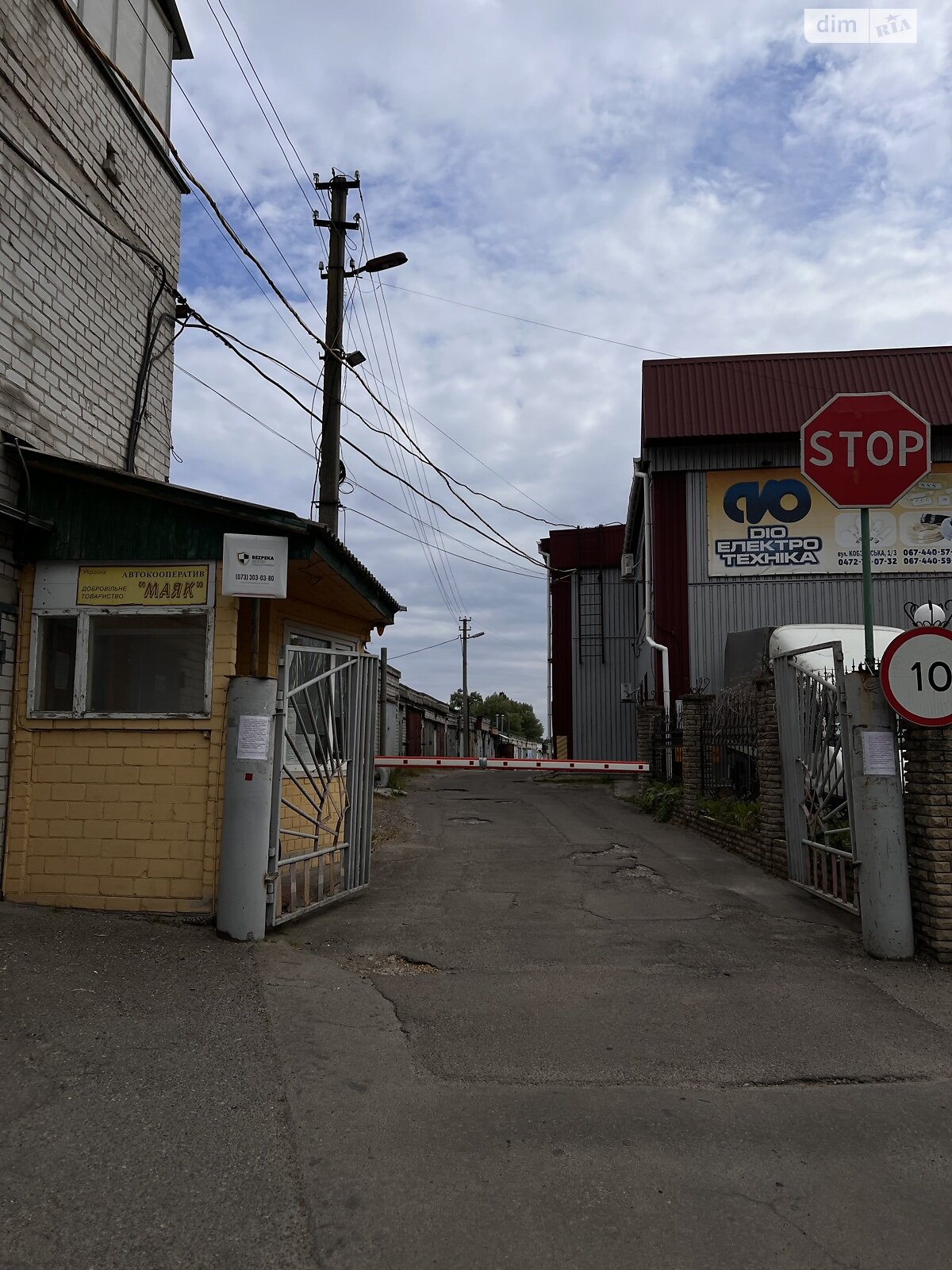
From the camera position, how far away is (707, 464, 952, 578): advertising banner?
69.2ft

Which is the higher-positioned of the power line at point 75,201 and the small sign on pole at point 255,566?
the power line at point 75,201

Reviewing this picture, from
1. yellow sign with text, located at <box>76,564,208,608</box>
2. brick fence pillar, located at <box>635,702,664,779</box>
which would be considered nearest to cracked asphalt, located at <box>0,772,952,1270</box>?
yellow sign with text, located at <box>76,564,208,608</box>

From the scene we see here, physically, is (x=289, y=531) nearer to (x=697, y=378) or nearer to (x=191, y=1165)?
(x=191, y=1165)

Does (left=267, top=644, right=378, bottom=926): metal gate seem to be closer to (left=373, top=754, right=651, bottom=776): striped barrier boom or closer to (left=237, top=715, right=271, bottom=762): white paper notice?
(left=237, top=715, right=271, bottom=762): white paper notice

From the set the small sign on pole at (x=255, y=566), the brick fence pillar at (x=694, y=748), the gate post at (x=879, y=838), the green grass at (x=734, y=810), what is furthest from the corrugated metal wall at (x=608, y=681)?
the small sign on pole at (x=255, y=566)

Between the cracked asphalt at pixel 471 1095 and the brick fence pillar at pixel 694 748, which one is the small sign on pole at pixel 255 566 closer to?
the cracked asphalt at pixel 471 1095

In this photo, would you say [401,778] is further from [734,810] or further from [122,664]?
[122,664]

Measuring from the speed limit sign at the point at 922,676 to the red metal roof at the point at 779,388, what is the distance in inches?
591

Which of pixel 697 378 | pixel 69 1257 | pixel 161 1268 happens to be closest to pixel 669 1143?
pixel 161 1268

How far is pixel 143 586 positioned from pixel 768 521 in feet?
55.5

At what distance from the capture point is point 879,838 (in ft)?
21.9

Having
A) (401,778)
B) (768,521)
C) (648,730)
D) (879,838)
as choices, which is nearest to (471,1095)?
(879,838)

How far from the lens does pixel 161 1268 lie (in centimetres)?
291

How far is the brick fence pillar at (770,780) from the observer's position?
9750 millimetres
